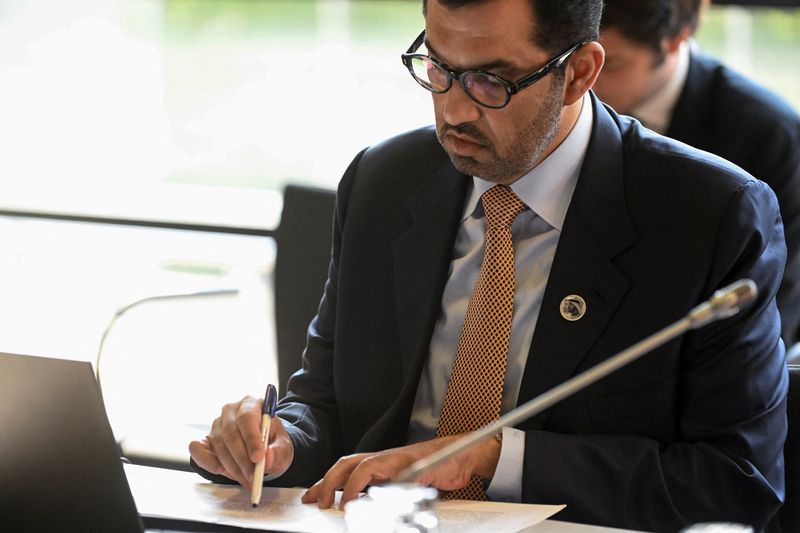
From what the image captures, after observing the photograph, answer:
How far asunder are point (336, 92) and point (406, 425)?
340 cm

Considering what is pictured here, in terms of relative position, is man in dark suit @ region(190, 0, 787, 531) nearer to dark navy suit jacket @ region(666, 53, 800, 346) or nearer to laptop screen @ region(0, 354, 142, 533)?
laptop screen @ region(0, 354, 142, 533)

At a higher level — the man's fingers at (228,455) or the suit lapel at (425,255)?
the suit lapel at (425,255)

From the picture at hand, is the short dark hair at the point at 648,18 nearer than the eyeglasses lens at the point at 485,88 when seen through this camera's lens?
No

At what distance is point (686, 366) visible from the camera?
150 centimetres

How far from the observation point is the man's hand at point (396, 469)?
135 centimetres

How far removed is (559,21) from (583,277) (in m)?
0.36

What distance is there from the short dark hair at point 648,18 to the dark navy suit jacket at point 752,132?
0.28 metres

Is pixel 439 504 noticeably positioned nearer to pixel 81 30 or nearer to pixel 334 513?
pixel 334 513

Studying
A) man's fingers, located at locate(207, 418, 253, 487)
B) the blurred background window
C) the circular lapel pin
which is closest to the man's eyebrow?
the circular lapel pin

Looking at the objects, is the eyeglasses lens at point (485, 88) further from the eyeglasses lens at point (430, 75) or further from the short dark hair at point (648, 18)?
the short dark hair at point (648, 18)

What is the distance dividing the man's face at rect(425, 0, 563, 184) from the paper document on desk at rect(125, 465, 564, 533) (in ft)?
1.62

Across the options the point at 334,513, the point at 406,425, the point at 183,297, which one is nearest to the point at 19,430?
the point at 334,513

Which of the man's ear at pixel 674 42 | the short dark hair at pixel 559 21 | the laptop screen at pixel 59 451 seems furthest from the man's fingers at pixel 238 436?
the man's ear at pixel 674 42

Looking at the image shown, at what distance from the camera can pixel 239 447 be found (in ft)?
4.60
